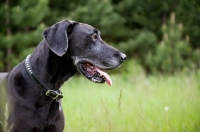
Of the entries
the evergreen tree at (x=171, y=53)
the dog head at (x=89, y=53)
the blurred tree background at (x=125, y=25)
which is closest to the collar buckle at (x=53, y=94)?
the dog head at (x=89, y=53)

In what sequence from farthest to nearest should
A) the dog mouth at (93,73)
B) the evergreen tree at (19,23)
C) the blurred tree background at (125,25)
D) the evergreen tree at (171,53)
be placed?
the evergreen tree at (171,53) → the blurred tree background at (125,25) → the evergreen tree at (19,23) → the dog mouth at (93,73)

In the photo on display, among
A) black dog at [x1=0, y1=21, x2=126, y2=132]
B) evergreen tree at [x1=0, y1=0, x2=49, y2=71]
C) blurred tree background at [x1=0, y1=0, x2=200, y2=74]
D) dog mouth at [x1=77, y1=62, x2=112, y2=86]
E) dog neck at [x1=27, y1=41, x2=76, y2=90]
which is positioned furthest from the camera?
blurred tree background at [x1=0, y1=0, x2=200, y2=74]

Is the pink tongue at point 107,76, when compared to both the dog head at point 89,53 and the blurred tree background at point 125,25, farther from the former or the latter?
the blurred tree background at point 125,25

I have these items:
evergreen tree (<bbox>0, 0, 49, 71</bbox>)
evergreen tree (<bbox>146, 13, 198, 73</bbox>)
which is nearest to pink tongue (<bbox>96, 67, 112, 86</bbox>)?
evergreen tree (<bbox>0, 0, 49, 71</bbox>)

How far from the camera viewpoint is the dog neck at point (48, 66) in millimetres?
3807

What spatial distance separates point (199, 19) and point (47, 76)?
615 inches

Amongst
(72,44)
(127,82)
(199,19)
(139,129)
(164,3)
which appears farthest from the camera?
(164,3)

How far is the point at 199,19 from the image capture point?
60.4 ft

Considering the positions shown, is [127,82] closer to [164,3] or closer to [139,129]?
[139,129]

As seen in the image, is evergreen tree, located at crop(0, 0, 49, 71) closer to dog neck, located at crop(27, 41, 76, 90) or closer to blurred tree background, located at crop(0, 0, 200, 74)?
blurred tree background, located at crop(0, 0, 200, 74)

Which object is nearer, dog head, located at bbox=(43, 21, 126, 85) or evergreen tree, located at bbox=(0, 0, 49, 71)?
dog head, located at bbox=(43, 21, 126, 85)

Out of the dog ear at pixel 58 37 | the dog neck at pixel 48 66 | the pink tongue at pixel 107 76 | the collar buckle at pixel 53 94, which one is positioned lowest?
the collar buckle at pixel 53 94

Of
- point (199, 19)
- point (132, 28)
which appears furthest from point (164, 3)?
point (199, 19)

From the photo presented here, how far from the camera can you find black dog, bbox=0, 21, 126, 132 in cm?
370
